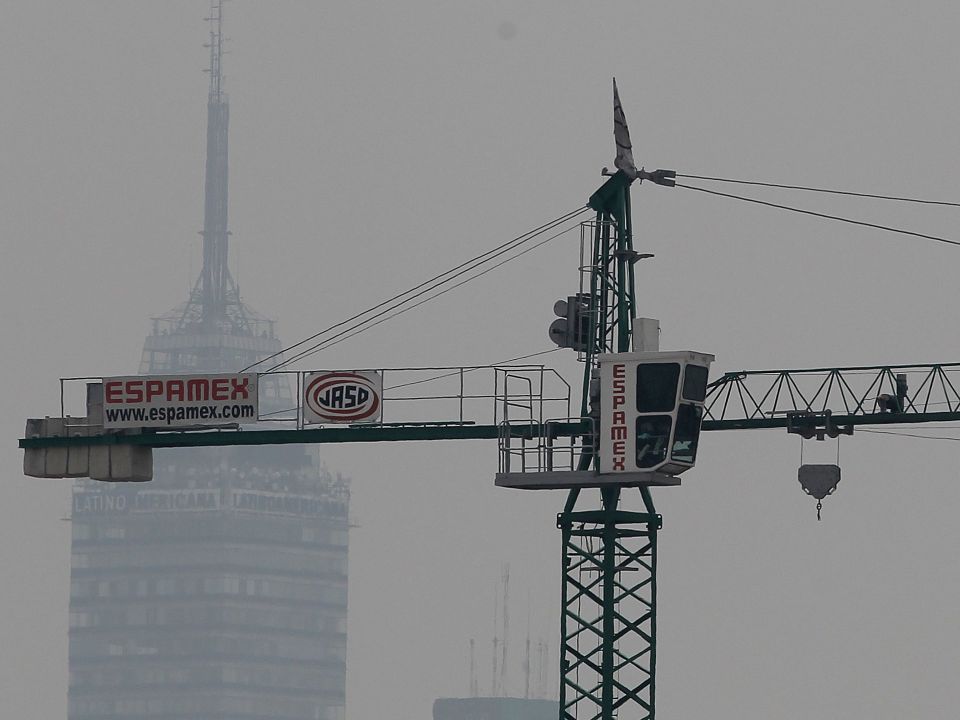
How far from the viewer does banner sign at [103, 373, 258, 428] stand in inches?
3853

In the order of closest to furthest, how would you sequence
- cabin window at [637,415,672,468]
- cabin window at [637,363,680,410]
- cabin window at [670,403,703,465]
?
cabin window at [670,403,703,465] → cabin window at [637,415,672,468] → cabin window at [637,363,680,410]

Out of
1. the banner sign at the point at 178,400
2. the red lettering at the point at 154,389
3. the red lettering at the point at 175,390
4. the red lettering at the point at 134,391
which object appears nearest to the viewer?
the banner sign at the point at 178,400

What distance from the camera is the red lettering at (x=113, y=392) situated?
99.1 metres

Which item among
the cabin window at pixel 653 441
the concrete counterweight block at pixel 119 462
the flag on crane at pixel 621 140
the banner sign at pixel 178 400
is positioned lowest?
the concrete counterweight block at pixel 119 462

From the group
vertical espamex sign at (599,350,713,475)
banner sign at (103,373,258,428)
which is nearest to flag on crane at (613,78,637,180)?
vertical espamex sign at (599,350,713,475)

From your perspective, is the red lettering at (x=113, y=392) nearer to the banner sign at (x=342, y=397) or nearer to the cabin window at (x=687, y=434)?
the banner sign at (x=342, y=397)

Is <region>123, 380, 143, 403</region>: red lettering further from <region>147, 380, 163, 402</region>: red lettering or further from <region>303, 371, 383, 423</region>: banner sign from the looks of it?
<region>303, 371, 383, 423</region>: banner sign

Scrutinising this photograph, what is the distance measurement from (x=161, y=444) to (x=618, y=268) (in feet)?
62.3

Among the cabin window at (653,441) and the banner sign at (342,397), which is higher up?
the banner sign at (342,397)

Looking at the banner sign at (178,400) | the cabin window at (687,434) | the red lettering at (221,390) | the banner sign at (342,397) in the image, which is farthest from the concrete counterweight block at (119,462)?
the cabin window at (687,434)

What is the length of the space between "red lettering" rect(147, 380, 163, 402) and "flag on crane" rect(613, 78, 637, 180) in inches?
776

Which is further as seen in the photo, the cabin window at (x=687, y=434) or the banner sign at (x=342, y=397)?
the banner sign at (x=342, y=397)

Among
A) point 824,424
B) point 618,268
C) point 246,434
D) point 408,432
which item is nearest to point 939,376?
point 824,424

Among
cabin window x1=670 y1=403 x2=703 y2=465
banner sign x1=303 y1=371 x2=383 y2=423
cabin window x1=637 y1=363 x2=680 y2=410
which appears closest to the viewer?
cabin window x1=670 y1=403 x2=703 y2=465
